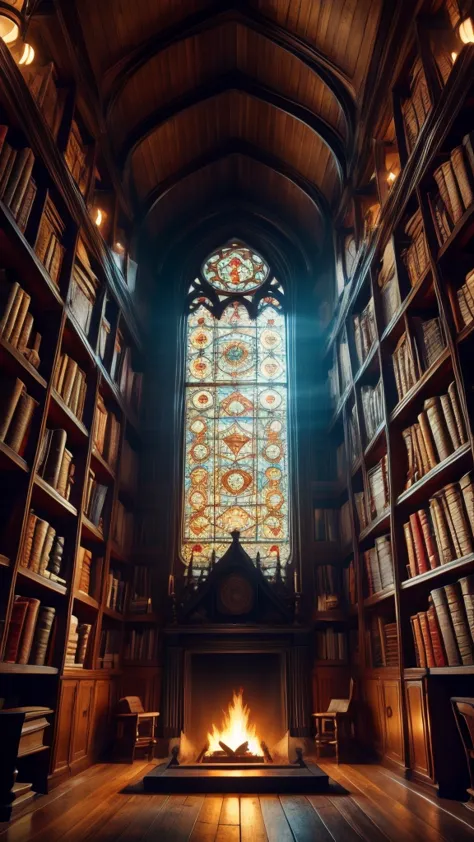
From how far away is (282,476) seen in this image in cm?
636

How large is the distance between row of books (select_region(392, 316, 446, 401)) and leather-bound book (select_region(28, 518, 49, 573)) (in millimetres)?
2496

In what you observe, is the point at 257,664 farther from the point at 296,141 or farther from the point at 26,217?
the point at 296,141

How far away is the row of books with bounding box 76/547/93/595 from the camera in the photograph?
4.32 m

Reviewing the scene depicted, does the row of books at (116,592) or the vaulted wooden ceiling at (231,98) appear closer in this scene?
the row of books at (116,592)

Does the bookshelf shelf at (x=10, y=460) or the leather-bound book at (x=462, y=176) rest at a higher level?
the leather-bound book at (x=462, y=176)

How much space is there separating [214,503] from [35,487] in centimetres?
289

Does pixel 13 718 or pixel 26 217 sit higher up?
pixel 26 217

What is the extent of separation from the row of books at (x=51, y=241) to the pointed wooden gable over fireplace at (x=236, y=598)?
9.53 feet

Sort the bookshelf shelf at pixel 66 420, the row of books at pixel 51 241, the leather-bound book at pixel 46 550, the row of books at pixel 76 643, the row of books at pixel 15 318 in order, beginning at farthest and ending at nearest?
1. the row of books at pixel 76 643
2. the bookshelf shelf at pixel 66 420
3. the row of books at pixel 51 241
4. the leather-bound book at pixel 46 550
5. the row of books at pixel 15 318

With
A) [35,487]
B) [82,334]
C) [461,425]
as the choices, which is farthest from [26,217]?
[461,425]

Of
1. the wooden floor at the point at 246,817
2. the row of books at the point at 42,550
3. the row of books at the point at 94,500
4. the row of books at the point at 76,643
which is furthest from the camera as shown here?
the row of books at the point at 94,500

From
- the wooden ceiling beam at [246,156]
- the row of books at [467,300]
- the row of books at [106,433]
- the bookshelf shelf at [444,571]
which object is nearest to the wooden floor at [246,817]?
the bookshelf shelf at [444,571]

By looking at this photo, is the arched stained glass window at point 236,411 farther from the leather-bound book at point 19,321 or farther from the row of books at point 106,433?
the leather-bound book at point 19,321

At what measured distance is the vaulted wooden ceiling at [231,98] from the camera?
209 inches
